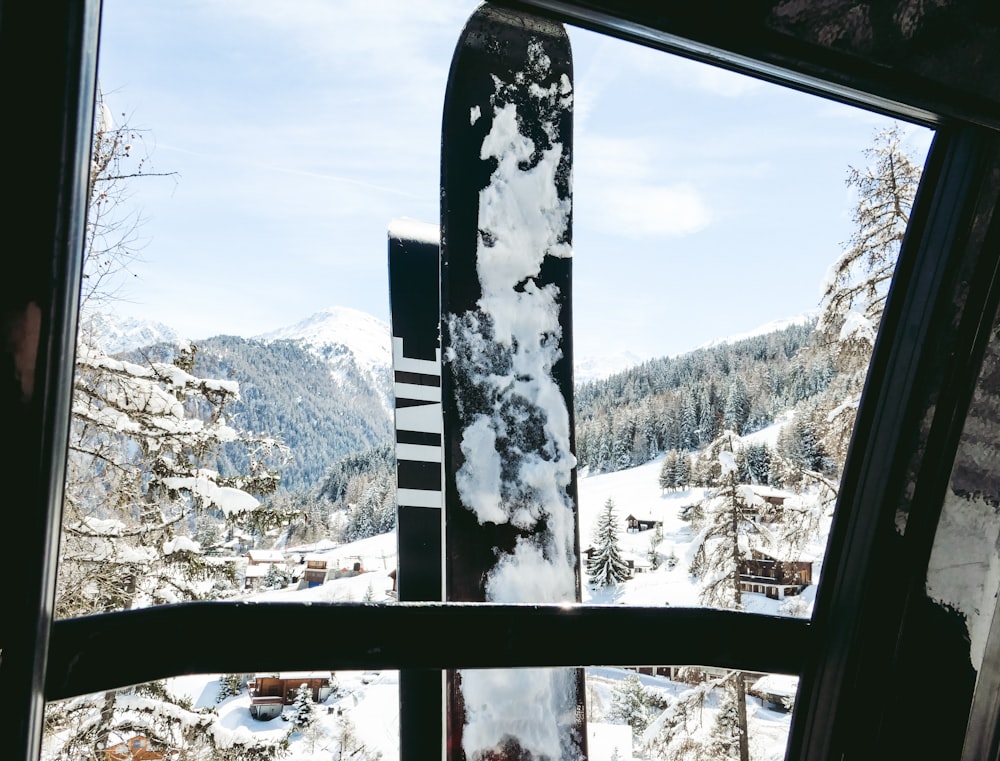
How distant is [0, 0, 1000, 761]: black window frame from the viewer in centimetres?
53

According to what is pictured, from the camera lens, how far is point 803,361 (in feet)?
29.0

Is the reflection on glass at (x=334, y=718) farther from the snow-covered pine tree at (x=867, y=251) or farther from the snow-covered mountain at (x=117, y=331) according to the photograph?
the snow-covered pine tree at (x=867, y=251)

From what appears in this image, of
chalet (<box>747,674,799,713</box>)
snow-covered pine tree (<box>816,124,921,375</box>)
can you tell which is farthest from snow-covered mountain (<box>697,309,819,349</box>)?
chalet (<box>747,674,799,713</box>)

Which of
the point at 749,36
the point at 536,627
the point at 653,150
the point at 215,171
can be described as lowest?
the point at 536,627

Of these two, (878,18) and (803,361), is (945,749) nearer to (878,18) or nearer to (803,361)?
(878,18)

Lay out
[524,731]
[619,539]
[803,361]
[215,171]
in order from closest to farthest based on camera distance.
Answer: [524,731]
[215,171]
[803,361]
[619,539]

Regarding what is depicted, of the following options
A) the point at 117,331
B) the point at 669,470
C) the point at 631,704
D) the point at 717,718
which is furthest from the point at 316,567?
the point at 669,470

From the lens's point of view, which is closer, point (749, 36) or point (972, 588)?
point (749, 36)

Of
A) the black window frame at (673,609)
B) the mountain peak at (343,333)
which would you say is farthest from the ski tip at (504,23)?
the mountain peak at (343,333)

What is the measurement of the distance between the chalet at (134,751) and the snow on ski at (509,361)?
20.3 feet

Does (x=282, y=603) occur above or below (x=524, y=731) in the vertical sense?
above

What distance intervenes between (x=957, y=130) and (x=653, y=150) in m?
0.78

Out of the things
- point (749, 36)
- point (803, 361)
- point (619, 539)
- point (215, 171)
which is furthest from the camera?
point (619, 539)

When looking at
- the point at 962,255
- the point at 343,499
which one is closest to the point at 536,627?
the point at 962,255
